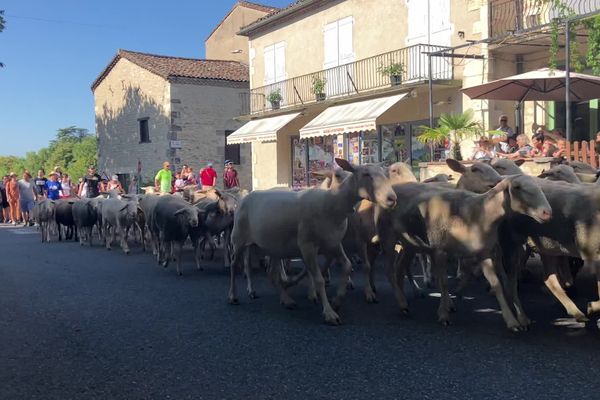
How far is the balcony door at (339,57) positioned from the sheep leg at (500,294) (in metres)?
15.6

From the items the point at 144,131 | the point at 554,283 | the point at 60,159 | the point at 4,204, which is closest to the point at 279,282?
the point at 554,283

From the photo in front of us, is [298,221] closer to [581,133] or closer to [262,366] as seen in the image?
[262,366]

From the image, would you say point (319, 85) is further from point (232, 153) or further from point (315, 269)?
point (315, 269)

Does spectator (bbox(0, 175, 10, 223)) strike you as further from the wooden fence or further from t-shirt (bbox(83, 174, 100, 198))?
the wooden fence

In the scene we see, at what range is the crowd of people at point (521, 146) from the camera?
9516 mm

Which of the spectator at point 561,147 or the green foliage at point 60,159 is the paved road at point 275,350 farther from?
the green foliage at point 60,159

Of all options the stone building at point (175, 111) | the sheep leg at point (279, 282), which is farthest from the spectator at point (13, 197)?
the sheep leg at point (279, 282)

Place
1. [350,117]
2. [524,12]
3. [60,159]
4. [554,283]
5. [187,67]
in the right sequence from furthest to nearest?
[60,159], [187,67], [350,117], [524,12], [554,283]

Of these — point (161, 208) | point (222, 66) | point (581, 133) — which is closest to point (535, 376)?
point (161, 208)

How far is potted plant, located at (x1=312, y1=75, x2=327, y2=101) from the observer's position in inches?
851

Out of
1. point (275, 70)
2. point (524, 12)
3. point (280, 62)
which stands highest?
point (280, 62)

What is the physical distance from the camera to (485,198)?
539 centimetres

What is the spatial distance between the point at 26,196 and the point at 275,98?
1037cm

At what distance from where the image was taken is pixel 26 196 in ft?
72.0
